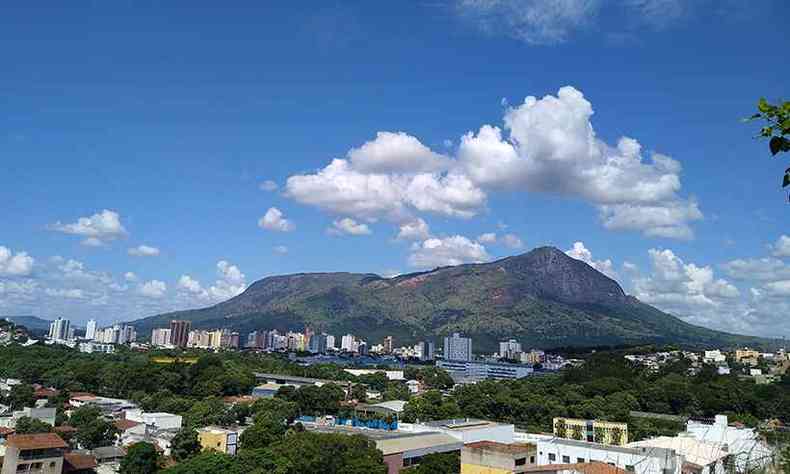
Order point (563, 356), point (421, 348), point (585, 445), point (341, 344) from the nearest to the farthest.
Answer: point (585, 445) < point (563, 356) < point (421, 348) < point (341, 344)

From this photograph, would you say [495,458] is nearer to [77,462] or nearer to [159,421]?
[77,462]

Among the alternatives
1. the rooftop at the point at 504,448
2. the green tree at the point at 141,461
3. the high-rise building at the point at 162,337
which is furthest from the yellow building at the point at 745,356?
the high-rise building at the point at 162,337

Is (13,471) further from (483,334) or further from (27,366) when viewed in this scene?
(483,334)

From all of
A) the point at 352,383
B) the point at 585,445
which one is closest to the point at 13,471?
the point at 585,445

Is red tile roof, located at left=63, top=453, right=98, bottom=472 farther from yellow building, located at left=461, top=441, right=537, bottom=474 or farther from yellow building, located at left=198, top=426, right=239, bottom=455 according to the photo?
yellow building, located at left=461, top=441, right=537, bottom=474

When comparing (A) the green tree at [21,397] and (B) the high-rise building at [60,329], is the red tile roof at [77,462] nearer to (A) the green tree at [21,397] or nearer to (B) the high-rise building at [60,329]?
(A) the green tree at [21,397]
